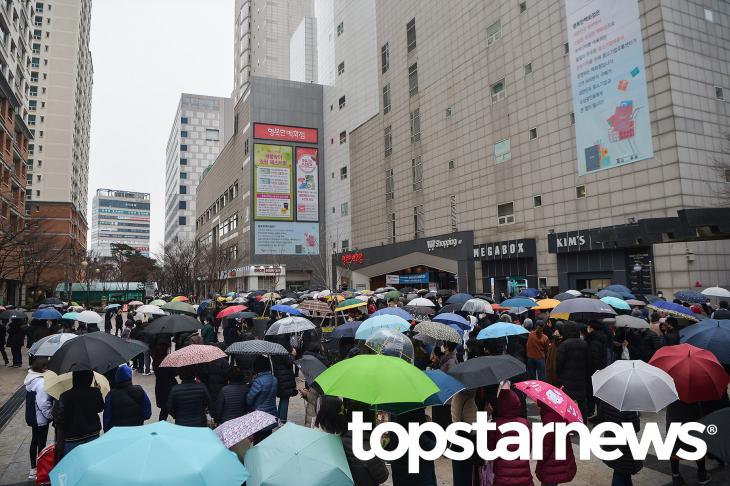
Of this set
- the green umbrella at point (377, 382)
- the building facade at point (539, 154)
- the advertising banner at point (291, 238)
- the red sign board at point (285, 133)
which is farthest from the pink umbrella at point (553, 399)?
the red sign board at point (285, 133)

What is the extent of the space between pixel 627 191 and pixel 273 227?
148 ft

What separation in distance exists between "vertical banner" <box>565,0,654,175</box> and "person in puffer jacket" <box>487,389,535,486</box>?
2355cm

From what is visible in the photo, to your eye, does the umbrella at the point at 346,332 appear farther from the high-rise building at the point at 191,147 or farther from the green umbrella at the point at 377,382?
the high-rise building at the point at 191,147

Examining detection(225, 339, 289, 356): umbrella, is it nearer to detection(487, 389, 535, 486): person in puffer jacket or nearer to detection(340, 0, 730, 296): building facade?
detection(487, 389, 535, 486): person in puffer jacket

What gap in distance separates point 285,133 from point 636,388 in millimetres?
62376

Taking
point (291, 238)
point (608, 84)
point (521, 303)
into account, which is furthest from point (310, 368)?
point (291, 238)

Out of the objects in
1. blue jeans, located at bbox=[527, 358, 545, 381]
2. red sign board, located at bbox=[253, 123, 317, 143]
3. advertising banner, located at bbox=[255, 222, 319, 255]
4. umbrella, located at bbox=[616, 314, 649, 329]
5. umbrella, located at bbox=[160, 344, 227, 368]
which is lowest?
blue jeans, located at bbox=[527, 358, 545, 381]

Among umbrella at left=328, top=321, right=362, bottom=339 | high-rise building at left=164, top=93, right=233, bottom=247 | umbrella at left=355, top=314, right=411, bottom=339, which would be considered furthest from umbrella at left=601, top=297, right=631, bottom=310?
high-rise building at left=164, top=93, right=233, bottom=247

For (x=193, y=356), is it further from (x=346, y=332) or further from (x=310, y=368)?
(x=346, y=332)

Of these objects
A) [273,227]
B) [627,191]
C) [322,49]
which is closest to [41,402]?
[627,191]

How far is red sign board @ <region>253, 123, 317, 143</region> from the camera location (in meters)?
62.6

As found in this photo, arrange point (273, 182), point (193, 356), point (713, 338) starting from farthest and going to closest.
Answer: point (273, 182)
point (193, 356)
point (713, 338)

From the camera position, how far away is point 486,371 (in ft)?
A: 16.9

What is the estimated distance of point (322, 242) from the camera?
62656 mm
